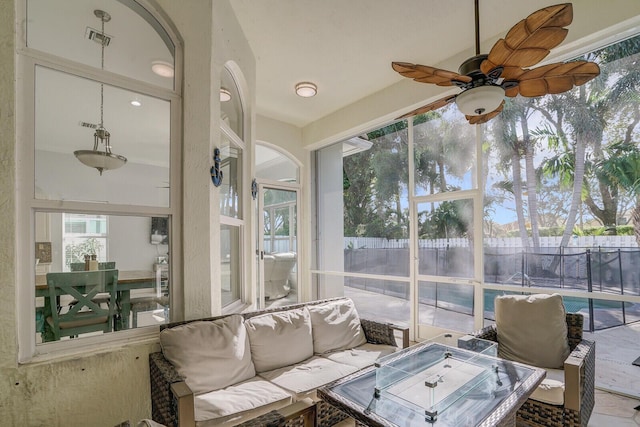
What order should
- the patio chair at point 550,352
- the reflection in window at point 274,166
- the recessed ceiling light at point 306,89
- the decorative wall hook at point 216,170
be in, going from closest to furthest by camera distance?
the patio chair at point 550,352 < the decorative wall hook at point 216,170 < the recessed ceiling light at point 306,89 < the reflection in window at point 274,166

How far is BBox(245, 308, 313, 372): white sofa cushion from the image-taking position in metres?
2.33

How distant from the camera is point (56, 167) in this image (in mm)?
1814

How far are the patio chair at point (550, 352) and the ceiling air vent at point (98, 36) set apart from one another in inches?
133

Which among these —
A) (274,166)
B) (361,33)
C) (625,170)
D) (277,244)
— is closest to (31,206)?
(361,33)

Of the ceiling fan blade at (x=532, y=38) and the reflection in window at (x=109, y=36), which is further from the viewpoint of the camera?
the reflection in window at (x=109, y=36)

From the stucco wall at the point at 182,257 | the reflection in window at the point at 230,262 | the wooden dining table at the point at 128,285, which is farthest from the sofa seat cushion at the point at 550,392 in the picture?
the wooden dining table at the point at 128,285

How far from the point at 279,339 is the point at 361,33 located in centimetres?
283

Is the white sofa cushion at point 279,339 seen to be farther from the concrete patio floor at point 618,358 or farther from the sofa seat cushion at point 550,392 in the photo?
the concrete patio floor at point 618,358

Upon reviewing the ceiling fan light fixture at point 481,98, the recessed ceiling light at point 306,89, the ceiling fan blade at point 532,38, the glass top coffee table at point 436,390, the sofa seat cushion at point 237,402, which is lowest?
the sofa seat cushion at point 237,402

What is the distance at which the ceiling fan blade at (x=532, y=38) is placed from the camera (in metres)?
1.37

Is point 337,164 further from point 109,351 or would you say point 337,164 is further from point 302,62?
point 109,351

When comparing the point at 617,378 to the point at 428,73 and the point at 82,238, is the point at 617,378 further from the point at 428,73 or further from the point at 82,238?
the point at 82,238

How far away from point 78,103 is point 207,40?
3.27ft

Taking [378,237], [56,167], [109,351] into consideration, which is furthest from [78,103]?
[378,237]
